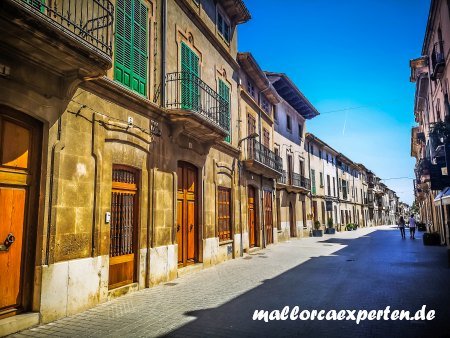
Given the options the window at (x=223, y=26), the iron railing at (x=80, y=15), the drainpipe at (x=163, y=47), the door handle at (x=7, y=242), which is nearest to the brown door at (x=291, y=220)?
the window at (x=223, y=26)

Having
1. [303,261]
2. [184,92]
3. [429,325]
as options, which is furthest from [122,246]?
[303,261]

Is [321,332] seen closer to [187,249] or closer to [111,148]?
[111,148]

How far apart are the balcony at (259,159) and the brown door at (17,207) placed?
11.1 metres

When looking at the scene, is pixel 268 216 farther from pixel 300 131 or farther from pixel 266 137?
pixel 300 131

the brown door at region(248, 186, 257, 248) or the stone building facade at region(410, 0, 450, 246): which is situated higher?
the stone building facade at region(410, 0, 450, 246)

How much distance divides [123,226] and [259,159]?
426 inches

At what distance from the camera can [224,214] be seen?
1385 centimetres

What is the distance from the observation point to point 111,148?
7.56 meters

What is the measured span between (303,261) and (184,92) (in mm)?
8095

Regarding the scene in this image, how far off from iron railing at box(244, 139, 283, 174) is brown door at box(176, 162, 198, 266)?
17.4ft

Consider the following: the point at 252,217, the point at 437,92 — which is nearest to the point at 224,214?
the point at 252,217

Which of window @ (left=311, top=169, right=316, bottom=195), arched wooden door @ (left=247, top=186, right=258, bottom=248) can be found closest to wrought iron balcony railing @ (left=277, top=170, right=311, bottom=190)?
window @ (left=311, top=169, right=316, bottom=195)

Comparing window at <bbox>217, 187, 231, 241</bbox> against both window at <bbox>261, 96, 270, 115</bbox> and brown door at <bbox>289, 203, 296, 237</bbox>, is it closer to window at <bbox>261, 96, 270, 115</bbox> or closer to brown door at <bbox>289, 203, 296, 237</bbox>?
window at <bbox>261, 96, 270, 115</bbox>

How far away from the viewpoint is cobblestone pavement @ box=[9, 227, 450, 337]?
5.16 metres
